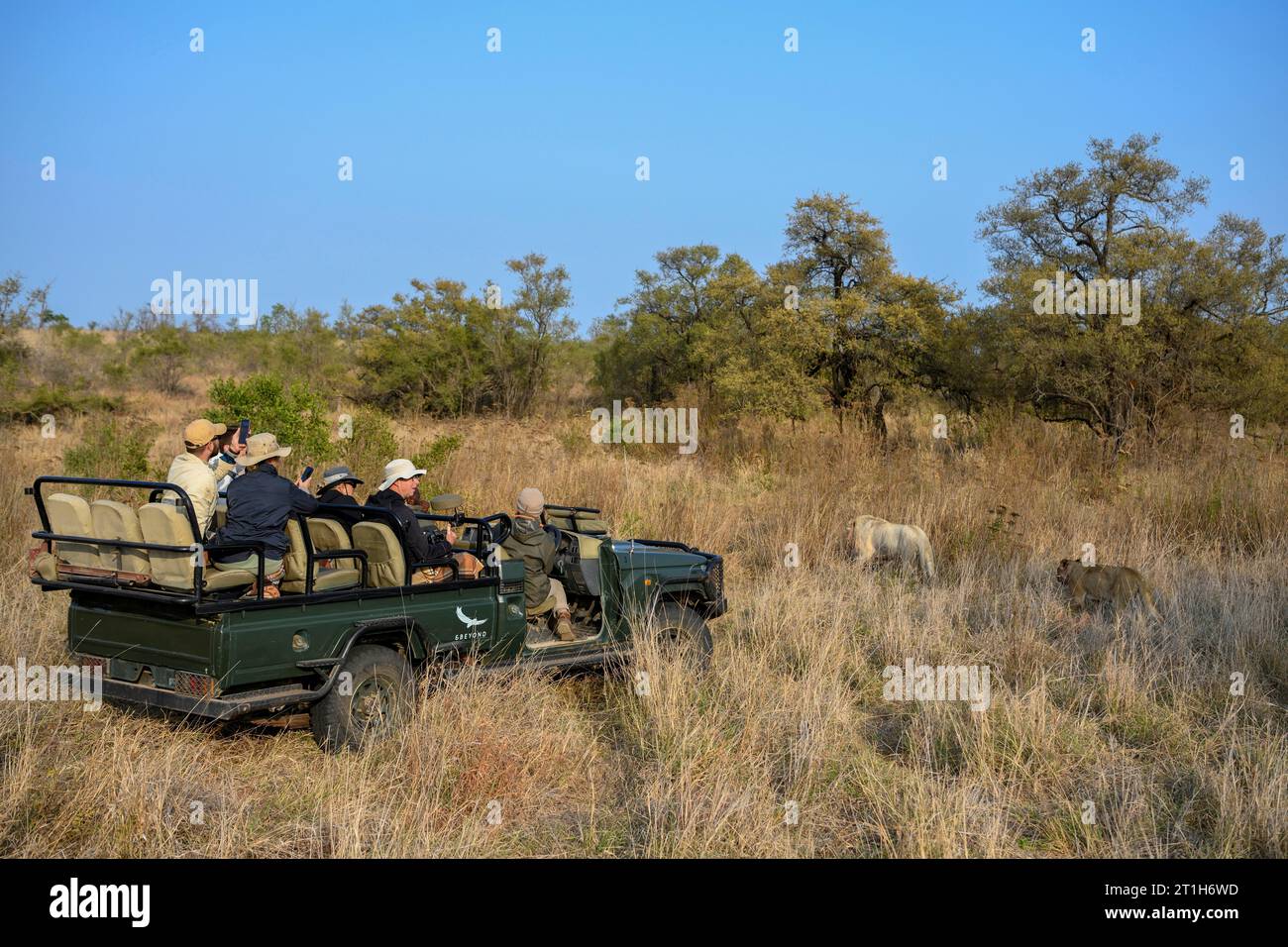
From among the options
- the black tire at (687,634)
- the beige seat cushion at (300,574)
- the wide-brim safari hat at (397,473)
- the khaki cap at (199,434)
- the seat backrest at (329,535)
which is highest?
the khaki cap at (199,434)

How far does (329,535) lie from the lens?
6.33 meters

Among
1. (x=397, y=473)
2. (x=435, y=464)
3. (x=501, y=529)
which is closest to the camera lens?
(x=397, y=473)

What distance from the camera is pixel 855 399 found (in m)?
19.3

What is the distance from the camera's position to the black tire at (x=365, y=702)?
571 centimetres

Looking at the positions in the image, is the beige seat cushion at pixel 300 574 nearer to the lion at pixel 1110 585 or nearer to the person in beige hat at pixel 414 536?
the person in beige hat at pixel 414 536

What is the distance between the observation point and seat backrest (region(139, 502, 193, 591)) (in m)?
5.36

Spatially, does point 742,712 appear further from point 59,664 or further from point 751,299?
point 751,299

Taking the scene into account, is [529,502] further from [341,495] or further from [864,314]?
[864,314]

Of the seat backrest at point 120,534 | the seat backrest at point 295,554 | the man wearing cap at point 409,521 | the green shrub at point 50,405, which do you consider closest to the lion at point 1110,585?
the man wearing cap at point 409,521

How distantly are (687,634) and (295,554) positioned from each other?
9.13ft

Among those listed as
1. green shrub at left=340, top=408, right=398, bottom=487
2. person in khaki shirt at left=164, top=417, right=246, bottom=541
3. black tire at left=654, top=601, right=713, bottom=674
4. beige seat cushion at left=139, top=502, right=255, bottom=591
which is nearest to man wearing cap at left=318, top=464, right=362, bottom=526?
person in khaki shirt at left=164, top=417, right=246, bottom=541

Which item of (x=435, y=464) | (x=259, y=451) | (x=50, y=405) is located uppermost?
(x=50, y=405)

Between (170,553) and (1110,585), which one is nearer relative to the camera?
(170,553)

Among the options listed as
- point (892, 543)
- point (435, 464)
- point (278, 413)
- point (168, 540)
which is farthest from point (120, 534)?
point (892, 543)
